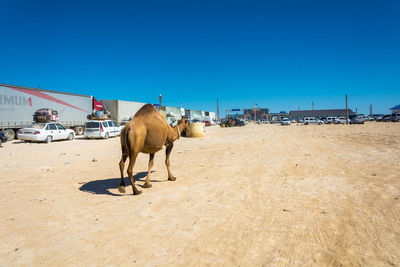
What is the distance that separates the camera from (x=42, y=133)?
18422 mm

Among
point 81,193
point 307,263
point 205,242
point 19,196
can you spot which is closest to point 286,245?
point 307,263

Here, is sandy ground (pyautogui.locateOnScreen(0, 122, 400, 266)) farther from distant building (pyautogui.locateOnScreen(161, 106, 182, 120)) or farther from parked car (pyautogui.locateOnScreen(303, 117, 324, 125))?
parked car (pyautogui.locateOnScreen(303, 117, 324, 125))

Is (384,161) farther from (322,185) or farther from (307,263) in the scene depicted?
(307,263)

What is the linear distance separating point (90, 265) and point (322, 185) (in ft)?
18.8

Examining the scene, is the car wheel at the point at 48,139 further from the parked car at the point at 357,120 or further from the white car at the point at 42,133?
the parked car at the point at 357,120

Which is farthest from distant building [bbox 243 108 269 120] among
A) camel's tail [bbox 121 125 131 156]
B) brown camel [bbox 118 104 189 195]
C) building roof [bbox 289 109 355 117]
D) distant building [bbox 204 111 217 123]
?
camel's tail [bbox 121 125 131 156]

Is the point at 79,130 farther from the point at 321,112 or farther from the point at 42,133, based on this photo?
the point at 321,112

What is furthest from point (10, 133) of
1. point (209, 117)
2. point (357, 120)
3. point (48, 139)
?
point (357, 120)

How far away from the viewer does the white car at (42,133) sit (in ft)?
59.5

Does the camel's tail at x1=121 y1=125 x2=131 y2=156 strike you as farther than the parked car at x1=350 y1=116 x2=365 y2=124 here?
No

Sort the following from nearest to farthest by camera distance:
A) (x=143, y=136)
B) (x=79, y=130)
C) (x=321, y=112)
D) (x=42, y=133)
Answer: (x=143, y=136), (x=42, y=133), (x=79, y=130), (x=321, y=112)

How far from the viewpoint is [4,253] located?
3104mm

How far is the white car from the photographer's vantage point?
18.1m

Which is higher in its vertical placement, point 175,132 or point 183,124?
point 183,124
